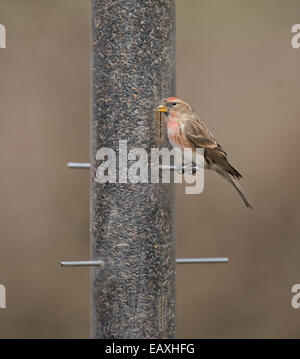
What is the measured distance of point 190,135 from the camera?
6.86 metres

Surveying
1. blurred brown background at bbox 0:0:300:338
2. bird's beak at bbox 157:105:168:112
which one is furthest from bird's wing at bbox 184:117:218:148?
blurred brown background at bbox 0:0:300:338

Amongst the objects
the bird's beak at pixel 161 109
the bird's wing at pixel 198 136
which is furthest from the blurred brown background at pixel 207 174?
the bird's beak at pixel 161 109

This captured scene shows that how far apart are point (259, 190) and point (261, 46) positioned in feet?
5.81

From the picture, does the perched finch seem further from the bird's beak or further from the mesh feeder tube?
the mesh feeder tube

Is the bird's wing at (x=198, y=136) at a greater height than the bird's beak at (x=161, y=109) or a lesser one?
lesser

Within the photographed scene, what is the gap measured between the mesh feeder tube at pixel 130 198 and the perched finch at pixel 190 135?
0.12 m

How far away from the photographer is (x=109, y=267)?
648cm

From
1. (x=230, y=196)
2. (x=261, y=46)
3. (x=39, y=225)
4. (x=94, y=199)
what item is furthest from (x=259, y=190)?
(x=94, y=199)

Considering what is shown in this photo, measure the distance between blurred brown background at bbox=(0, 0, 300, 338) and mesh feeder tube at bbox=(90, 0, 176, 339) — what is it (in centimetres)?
472

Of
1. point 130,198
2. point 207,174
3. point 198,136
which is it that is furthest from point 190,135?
point 207,174

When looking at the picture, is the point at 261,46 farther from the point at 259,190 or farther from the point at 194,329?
the point at 194,329

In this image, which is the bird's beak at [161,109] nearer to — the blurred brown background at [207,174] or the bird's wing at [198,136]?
the bird's wing at [198,136]

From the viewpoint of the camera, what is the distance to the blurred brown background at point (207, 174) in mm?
11562

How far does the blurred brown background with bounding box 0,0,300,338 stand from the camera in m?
11.6
